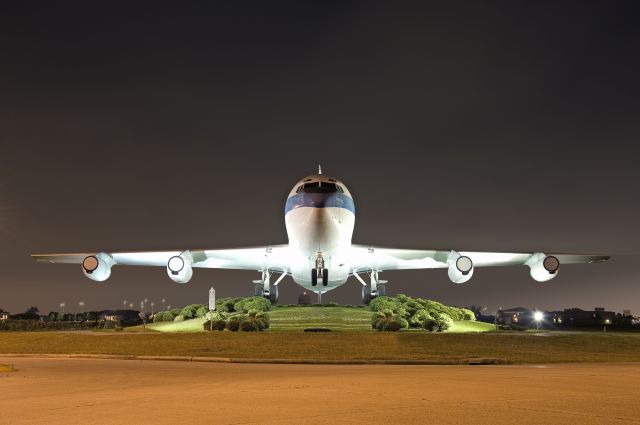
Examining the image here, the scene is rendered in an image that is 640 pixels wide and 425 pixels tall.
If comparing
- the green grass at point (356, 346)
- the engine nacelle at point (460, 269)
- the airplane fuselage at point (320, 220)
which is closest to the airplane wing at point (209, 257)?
the airplane fuselage at point (320, 220)

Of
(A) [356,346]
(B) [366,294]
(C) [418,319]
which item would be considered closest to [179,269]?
(C) [418,319]

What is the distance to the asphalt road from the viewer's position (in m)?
6.63

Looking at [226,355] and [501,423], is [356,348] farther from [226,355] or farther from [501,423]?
[501,423]

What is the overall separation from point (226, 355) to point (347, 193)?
1145 centimetres

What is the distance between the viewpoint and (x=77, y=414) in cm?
698

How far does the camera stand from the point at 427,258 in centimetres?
3422

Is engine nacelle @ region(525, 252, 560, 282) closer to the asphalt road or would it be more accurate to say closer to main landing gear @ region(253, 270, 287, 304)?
main landing gear @ region(253, 270, 287, 304)

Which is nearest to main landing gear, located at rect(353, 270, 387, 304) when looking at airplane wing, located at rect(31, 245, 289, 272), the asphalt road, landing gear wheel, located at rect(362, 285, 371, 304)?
landing gear wheel, located at rect(362, 285, 371, 304)

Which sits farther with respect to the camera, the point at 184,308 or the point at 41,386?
the point at 184,308

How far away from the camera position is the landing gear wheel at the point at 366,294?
123 ft

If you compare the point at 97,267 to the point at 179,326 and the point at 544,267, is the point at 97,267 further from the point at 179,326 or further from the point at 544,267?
the point at 544,267

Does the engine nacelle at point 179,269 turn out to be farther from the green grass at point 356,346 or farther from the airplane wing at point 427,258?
the airplane wing at point 427,258

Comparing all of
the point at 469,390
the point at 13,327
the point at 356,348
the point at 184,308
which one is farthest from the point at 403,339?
the point at 13,327

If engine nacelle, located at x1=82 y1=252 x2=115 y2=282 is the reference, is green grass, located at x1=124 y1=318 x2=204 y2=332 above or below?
below
